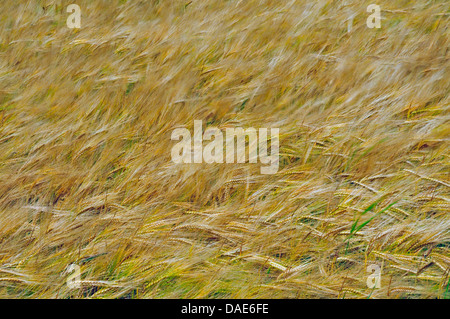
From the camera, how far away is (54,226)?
1.66 metres

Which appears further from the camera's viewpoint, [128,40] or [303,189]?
[128,40]

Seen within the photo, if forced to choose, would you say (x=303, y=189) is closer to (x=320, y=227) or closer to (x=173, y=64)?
(x=320, y=227)

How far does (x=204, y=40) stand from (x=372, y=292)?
1854 mm

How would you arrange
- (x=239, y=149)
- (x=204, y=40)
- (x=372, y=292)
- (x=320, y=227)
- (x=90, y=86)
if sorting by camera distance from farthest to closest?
(x=204, y=40) < (x=90, y=86) < (x=239, y=149) < (x=320, y=227) < (x=372, y=292)

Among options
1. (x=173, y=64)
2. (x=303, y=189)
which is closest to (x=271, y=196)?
(x=303, y=189)

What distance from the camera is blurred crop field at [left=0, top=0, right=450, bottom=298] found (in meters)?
1.47

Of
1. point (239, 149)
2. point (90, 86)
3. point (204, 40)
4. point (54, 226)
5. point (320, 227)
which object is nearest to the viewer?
point (320, 227)

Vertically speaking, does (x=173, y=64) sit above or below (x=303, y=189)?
above

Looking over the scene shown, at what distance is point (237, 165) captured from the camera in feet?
5.91

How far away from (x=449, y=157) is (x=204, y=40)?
157 centimetres

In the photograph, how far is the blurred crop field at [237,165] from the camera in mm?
1475
